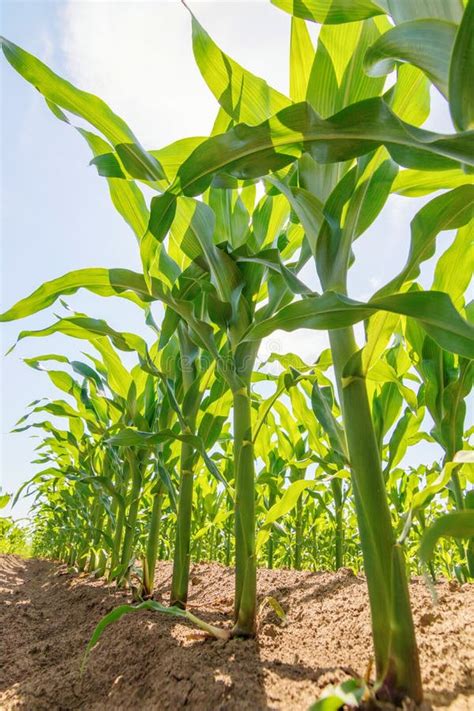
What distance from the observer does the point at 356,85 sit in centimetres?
82

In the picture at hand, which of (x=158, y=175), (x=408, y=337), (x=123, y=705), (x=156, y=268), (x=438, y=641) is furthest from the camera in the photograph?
(x=156, y=268)

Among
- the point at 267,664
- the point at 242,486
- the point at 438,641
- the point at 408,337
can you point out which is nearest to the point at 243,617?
the point at 267,664

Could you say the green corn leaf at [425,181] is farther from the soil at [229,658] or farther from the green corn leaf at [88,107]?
the soil at [229,658]

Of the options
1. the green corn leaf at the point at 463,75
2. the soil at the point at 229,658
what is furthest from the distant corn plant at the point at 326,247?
the soil at the point at 229,658

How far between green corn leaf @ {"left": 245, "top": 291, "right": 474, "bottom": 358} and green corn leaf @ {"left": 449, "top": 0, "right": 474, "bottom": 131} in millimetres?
216

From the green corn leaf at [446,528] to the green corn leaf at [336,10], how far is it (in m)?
0.81

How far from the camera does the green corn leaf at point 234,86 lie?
0.85 meters

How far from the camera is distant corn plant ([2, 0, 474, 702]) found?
565 mm

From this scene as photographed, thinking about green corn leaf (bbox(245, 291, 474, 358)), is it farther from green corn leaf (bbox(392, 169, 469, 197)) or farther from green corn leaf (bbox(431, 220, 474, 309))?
green corn leaf (bbox(392, 169, 469, 197))

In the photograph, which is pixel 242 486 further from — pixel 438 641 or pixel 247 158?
pixel 247 158

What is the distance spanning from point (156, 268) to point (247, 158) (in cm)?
62

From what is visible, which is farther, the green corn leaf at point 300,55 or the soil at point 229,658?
the green corn leaf at point 300,55

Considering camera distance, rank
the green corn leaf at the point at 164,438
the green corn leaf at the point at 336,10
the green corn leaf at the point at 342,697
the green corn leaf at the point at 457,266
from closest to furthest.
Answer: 1. the green corn leaf at the point at 342,697
2. the green corn leaf at the point at 336,10
3. the green corn leaf at the point at 457,266
4. the green corn leaf at the point at 164,438

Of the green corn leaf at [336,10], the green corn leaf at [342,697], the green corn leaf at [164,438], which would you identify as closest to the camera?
the green corn leaf at [342,697]
